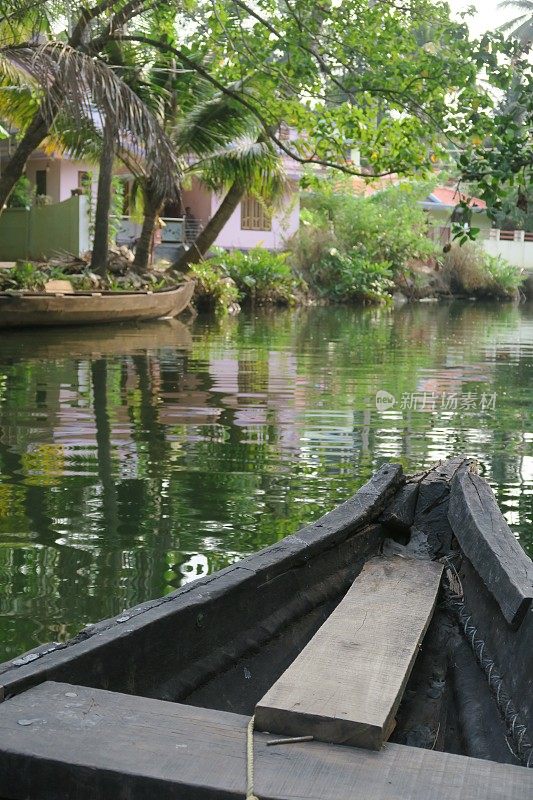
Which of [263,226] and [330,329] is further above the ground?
[263,226]

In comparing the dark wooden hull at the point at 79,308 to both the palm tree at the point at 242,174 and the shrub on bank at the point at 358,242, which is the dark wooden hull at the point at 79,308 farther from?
the shrub on bank at the point at 358,242

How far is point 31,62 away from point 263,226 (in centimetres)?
2364

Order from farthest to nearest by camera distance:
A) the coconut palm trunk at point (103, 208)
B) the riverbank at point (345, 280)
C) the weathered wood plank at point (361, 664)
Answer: the riverbank at point (345, 280), the coconut palm trunk at point (103, 208), the weathered wood plank at point (361, 664)

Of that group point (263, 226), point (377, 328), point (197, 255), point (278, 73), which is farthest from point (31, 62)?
point (263, 226)

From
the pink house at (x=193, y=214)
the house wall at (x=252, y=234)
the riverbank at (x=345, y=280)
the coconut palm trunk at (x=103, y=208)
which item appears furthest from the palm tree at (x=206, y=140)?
the house wall at (x=252, y=234)

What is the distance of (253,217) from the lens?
3706 cm

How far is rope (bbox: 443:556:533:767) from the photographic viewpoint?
2.75 meters

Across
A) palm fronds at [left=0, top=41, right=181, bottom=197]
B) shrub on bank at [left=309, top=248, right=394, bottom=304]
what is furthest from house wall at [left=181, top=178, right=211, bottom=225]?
palm fronds at [left=0, top=41, right=181, bottom=197]

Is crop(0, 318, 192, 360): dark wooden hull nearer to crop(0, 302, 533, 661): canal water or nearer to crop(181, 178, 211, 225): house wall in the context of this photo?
crop(0, 302, 533, 661): canal water

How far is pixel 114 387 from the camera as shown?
488 inches

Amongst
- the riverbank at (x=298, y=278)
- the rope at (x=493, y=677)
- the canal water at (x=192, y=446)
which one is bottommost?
the canal water at (x=192, y=446)

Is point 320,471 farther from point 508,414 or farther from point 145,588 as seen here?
point 508,414

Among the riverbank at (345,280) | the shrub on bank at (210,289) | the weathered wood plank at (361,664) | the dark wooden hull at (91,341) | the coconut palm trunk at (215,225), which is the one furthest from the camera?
the riverbank at (345,280)

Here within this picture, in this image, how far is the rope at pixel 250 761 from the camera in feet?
6.89
